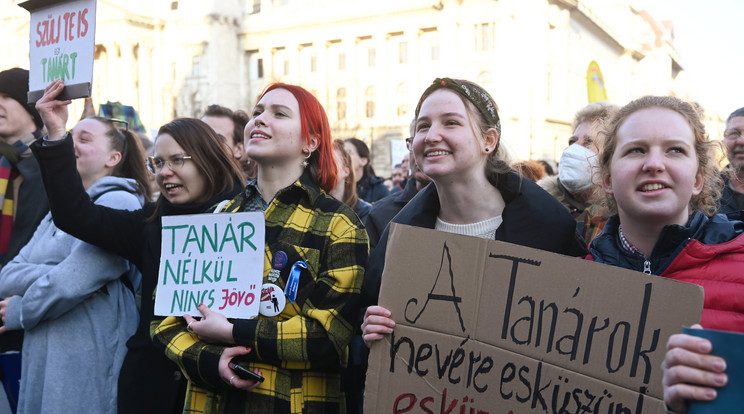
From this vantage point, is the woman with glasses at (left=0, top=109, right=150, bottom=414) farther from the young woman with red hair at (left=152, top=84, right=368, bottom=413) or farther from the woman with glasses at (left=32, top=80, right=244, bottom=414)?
the young woman with red hair at (left=152, top=84, right=368, bottom=413)

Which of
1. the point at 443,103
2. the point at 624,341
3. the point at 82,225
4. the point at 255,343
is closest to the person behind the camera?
the point at 624,341

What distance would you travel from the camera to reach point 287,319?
2426 mm

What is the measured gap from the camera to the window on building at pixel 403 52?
46625 mm

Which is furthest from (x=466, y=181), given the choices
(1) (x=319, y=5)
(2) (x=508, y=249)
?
(1) (x=319, y=5)

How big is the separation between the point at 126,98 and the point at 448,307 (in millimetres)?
54209

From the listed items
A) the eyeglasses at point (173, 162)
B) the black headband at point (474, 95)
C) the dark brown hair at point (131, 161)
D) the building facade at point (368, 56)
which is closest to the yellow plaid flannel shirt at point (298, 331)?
the black headband at point (474, 95)

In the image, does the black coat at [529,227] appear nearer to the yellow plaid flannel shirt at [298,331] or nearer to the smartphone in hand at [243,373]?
the yellow plaid flannel shirt at [298,331]

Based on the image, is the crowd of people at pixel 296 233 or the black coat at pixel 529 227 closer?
the crowd of people at pixel 296 233

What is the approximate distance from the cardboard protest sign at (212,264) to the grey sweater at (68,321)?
0.57 metres

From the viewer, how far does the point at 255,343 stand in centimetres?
231

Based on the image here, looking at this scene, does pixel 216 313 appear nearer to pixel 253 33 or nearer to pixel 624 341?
pixel 624 341

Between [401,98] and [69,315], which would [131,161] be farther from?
[401,98]

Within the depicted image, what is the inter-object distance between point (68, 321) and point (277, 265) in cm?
127

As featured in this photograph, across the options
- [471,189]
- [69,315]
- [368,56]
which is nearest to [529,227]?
[471,189]
